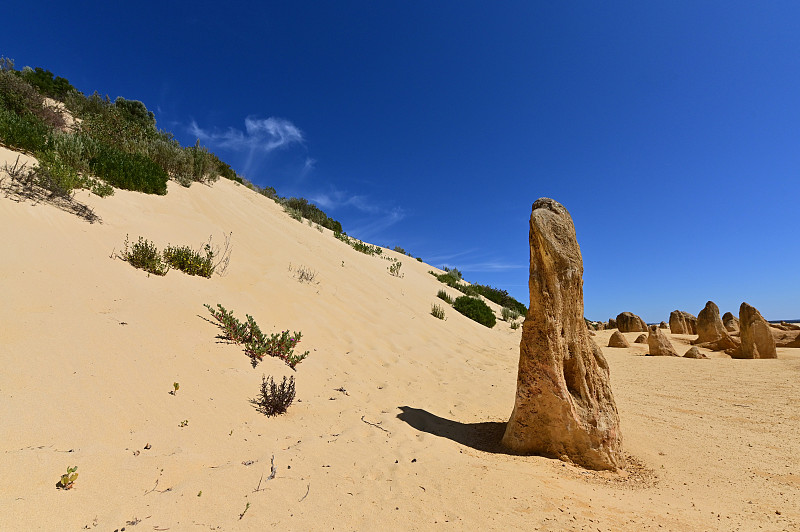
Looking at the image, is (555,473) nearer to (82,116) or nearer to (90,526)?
(90,526)

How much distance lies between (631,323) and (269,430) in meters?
20.8

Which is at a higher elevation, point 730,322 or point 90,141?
point 90,141

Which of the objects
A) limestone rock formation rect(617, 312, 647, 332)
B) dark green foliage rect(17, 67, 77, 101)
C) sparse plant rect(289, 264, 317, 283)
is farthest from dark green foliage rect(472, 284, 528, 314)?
dark green foliage rect(17, 67, 77, 101)

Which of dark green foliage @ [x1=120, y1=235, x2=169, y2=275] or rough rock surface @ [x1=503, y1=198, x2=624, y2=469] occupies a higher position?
dark green foliage @ [x1=120, y1=235, x2=169, y2=275]

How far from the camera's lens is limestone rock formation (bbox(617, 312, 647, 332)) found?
18094 mm

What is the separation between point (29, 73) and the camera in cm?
1302

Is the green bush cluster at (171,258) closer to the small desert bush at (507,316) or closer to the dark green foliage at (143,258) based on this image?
the dark green foliage at (143,258)

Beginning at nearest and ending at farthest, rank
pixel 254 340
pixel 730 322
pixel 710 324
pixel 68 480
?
1. pixel 68 480
2. pixel 254 340
3. pixel 710 324
4. pixel 730 322

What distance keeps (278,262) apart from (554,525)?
6834mm

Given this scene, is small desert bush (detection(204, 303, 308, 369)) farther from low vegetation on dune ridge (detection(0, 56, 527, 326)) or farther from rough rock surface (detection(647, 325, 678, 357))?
rough rock surface (detection(647, 325, 678, 357))

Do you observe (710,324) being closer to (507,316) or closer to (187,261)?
(507,316)

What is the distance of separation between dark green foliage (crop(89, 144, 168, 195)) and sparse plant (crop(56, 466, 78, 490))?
6668 millimetres

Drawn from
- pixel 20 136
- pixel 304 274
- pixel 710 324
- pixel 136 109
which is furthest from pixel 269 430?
pixel 710 324

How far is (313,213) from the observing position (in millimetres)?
19047
